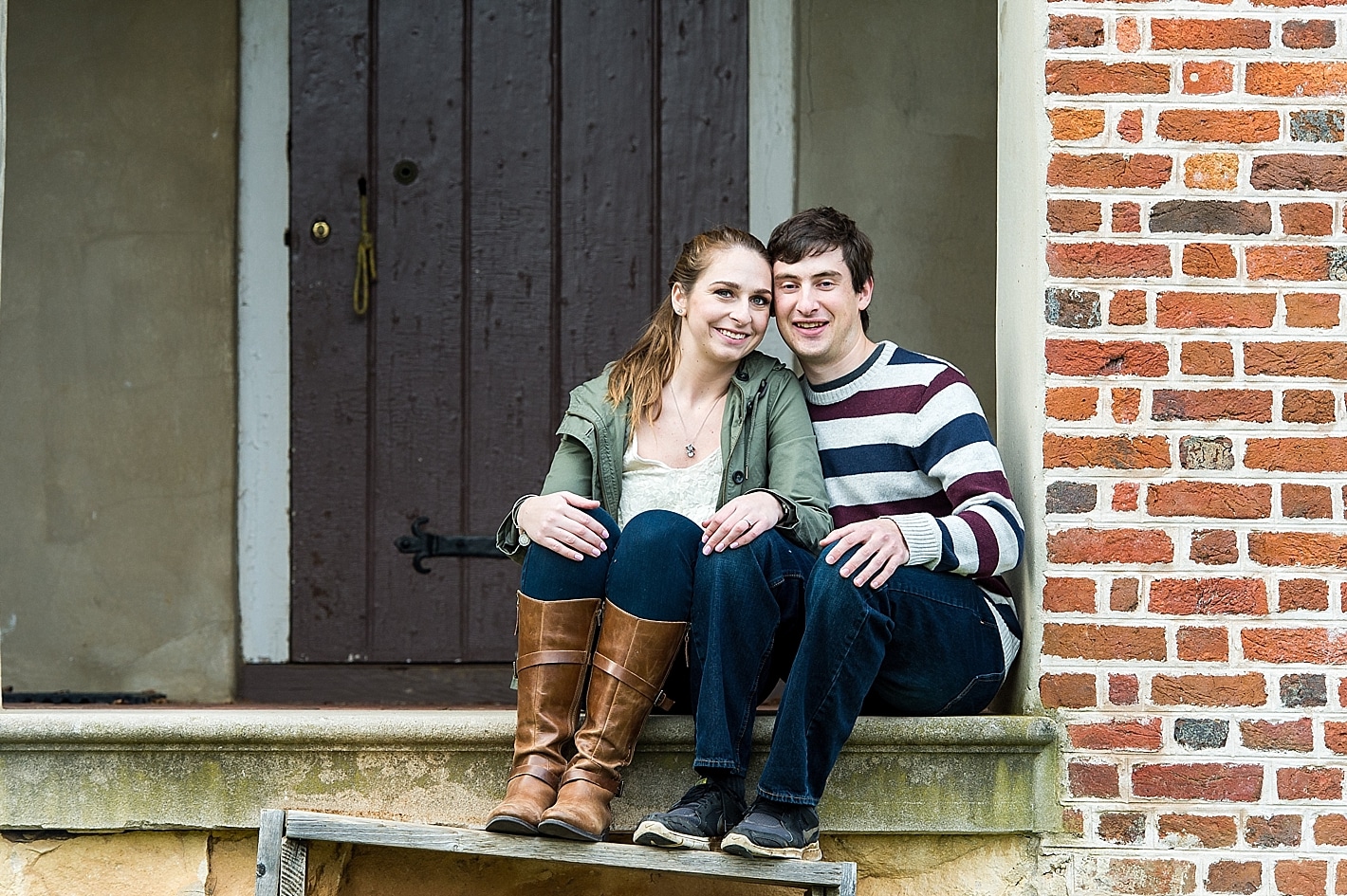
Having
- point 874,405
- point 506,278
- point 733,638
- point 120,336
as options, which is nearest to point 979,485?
point 874,405

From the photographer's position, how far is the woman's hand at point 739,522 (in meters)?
2.28

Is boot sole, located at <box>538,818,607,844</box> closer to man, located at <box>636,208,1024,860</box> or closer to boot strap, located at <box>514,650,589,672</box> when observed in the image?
man, located at <box>636,208,1024,860</box>

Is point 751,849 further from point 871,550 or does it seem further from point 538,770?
point 871,550

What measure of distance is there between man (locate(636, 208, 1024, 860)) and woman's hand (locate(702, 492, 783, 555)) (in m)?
0.08

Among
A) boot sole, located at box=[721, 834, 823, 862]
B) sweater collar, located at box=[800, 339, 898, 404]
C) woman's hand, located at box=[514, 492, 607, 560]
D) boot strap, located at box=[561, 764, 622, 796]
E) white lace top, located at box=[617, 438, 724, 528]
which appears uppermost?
sweater collar, located at box=[800, 339, 898, 404]

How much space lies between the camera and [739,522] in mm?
2287

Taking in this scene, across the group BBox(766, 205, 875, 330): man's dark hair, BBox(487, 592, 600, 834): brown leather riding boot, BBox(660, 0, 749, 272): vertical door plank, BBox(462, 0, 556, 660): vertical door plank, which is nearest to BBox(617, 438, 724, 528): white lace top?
BBox(487, 592, 600, 834): brown leather riding boot

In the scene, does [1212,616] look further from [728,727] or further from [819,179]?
[819,179]

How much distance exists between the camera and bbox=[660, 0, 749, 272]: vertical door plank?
11.9 ft

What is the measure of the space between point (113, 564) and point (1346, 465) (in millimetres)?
2835

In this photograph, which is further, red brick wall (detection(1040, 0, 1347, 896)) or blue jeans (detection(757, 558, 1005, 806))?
red brick wall (detection(1040, 0, 1347, 896))

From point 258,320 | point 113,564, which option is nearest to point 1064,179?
point 258,320

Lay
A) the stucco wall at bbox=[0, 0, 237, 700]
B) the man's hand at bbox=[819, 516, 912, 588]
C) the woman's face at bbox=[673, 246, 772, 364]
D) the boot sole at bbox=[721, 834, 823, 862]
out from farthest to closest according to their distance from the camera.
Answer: the stucco wall at bbox=[0, 0, 237, 700], the woman's face at bbox=[673, 246, 772, 364], the man's hand at bbox=[819, 516, 912, 588], the boot sole at bbox=[721, 834, 823, 862]

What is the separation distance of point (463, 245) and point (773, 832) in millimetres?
1949
